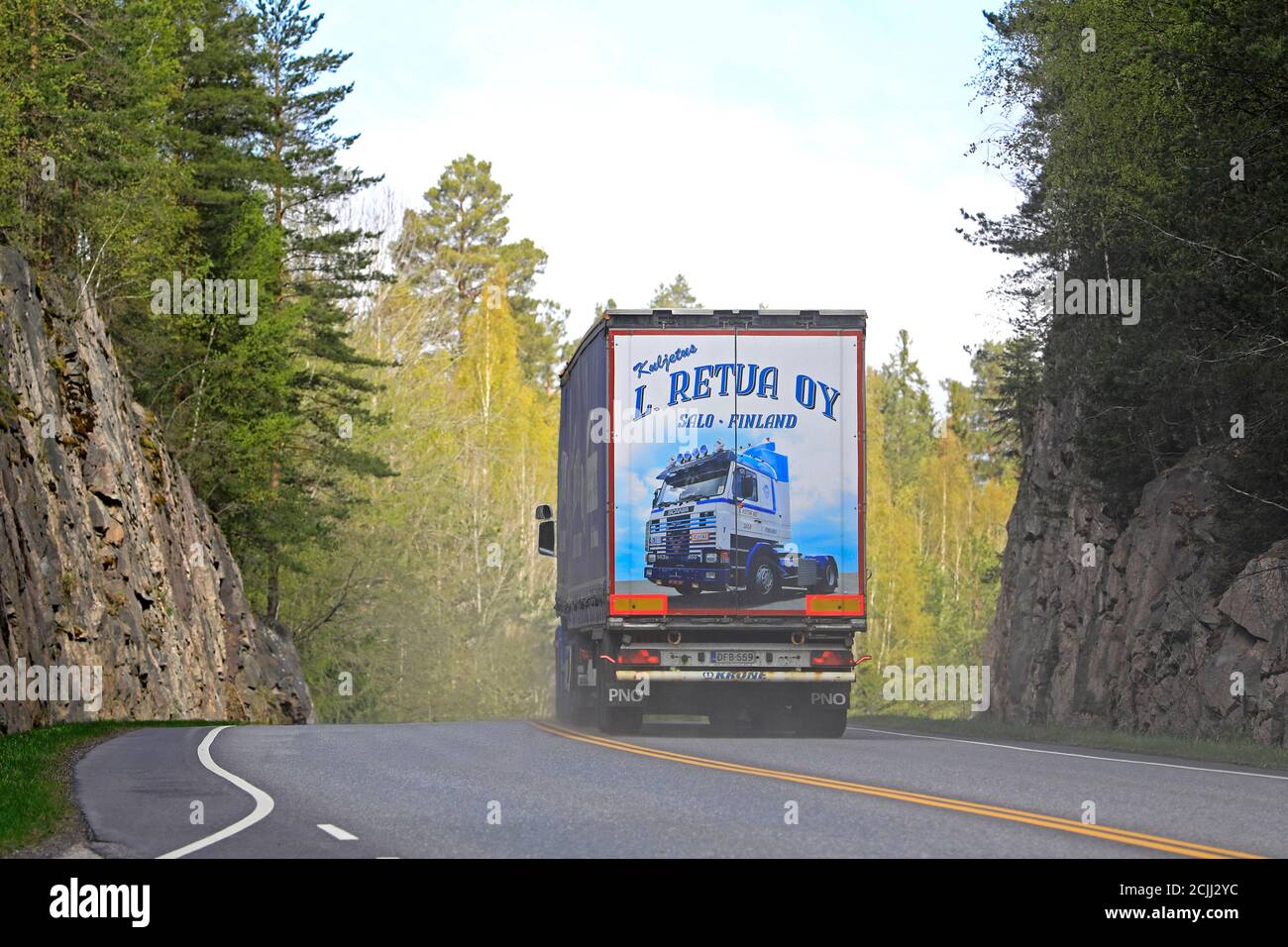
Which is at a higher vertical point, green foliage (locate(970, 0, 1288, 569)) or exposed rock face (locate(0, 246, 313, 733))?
green foliage (locate(970, 0, 1288, 569))

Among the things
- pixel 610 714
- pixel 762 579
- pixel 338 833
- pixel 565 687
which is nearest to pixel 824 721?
pixel 762 579

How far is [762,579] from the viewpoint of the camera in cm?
2130

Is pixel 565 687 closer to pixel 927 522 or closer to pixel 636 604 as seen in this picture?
pixel 636 604

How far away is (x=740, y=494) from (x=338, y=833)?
426 inches

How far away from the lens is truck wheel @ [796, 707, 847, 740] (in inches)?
881

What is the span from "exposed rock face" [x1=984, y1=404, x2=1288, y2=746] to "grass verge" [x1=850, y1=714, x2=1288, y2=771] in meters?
1.87

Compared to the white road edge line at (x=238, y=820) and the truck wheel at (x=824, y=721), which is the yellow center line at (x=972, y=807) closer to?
the truck wheel at (x=824, y=721)

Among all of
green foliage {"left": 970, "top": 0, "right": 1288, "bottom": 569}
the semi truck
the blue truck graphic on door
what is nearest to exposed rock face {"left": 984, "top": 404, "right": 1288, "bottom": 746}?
green foliage {"left": 970, "top": 0, "right": 1288, "bottom": 569}

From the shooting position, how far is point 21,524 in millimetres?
25344

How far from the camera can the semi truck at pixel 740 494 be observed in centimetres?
2123

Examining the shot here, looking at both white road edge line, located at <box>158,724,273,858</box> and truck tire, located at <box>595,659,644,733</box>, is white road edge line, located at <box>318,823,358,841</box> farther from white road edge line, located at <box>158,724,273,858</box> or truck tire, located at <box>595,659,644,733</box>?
truck tire, located at <box>595,659,644,733</box>
